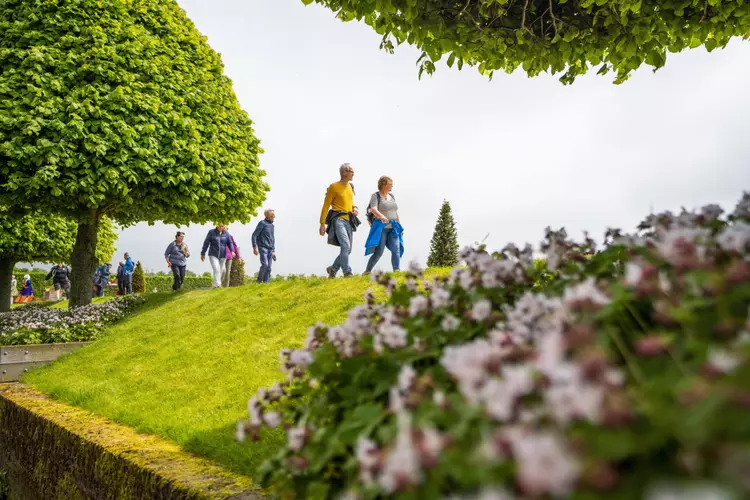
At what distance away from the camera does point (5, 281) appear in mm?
24484

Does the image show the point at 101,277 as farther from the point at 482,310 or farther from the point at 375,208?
the point at 482,310

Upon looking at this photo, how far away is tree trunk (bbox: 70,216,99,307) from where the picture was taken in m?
14.4

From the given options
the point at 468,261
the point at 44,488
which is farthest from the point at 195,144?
the point at 468,261

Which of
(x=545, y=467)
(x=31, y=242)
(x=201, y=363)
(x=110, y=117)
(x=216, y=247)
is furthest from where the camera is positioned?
(x=31, y=242)

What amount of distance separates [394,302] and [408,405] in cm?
94

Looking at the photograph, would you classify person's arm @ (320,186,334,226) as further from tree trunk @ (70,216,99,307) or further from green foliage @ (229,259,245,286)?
green foliage @ (229,259,245,286)

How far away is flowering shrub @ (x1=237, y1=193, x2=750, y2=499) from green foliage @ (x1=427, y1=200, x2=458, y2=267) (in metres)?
22.3

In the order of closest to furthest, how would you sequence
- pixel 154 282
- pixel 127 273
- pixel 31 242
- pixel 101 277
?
1. pixel 31 242
2. pixel 127 273
3. pixel 101 277
4. pixel 154 282

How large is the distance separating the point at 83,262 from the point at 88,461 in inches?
420

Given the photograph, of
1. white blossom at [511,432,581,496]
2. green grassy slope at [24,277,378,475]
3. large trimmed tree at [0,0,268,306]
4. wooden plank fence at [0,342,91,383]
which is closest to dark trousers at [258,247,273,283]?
→ large trimmed tree at [0,0,268,306]

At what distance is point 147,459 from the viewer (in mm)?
4406

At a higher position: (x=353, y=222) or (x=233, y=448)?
(x=353, y=222)

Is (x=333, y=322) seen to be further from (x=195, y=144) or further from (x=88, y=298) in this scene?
(x=88, y=298)

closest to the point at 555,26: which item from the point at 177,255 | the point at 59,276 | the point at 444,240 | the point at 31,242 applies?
the point at 177,255
